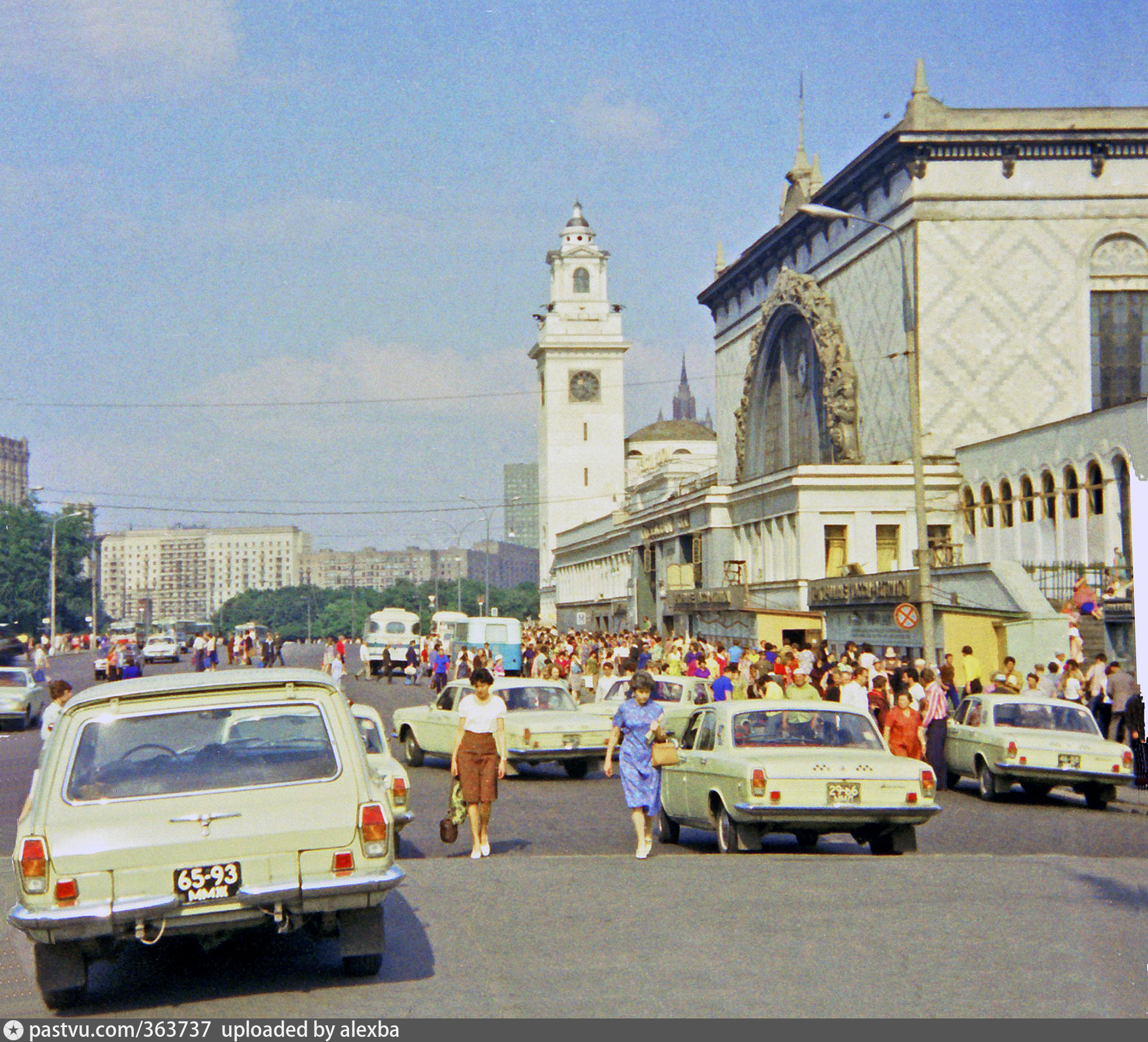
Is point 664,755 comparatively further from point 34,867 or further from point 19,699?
point 19,699

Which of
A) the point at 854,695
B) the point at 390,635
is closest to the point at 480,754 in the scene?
the point at 854,695

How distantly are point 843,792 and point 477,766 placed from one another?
322cm


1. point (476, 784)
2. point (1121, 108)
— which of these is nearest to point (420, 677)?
point (1121, 108)

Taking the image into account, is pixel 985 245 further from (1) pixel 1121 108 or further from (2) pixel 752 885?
(2) pixel 752 885

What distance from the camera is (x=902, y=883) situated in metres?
11.6

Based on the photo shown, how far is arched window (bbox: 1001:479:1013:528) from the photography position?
49.3 m

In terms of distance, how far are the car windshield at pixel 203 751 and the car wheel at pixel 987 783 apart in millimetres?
12751

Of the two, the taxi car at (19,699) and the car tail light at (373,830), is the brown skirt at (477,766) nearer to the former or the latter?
the car tail light at (373,830)

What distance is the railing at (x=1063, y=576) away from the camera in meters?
37.7

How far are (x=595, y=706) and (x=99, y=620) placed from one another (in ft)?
585

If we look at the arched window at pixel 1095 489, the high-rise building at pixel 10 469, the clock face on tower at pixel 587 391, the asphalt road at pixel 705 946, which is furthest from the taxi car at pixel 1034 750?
the high-rise building at pixel 10 469

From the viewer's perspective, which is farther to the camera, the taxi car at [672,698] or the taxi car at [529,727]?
the taxi car at [672,698]

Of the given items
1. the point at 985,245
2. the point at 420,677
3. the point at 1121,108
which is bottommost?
the point at 420,677

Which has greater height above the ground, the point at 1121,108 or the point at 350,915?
the point at 1121,108
